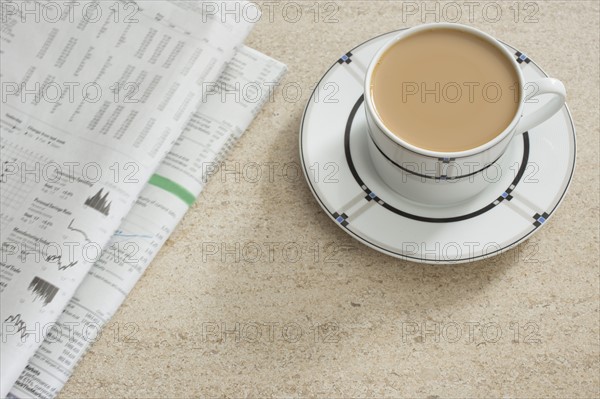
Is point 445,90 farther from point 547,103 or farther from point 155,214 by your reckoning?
point 155,214

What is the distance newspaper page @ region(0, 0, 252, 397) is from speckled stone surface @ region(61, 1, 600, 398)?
0.06 metres

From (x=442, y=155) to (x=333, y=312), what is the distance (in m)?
0.19

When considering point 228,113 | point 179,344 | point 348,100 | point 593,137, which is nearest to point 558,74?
point 593,137

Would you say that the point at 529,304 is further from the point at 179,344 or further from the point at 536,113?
the point at 179,344

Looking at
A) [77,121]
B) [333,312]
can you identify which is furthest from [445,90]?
[77,121]

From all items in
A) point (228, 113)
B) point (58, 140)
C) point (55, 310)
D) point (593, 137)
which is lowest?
point (55, 310)

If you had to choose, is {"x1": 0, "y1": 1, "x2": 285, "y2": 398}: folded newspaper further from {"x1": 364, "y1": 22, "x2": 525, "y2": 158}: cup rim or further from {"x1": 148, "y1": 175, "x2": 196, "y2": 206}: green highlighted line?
{"x1": 364, "y1": 22, "x2": 525, "y2": 158}: cup rim

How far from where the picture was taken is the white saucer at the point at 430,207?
54cm

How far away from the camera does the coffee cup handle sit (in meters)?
0.49

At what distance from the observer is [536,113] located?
0.51m

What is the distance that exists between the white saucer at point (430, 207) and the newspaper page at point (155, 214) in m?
0.09

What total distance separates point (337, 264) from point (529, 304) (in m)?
0.17

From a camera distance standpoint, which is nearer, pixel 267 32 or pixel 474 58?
pixel 474 58

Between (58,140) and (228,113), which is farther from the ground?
(228,113)
